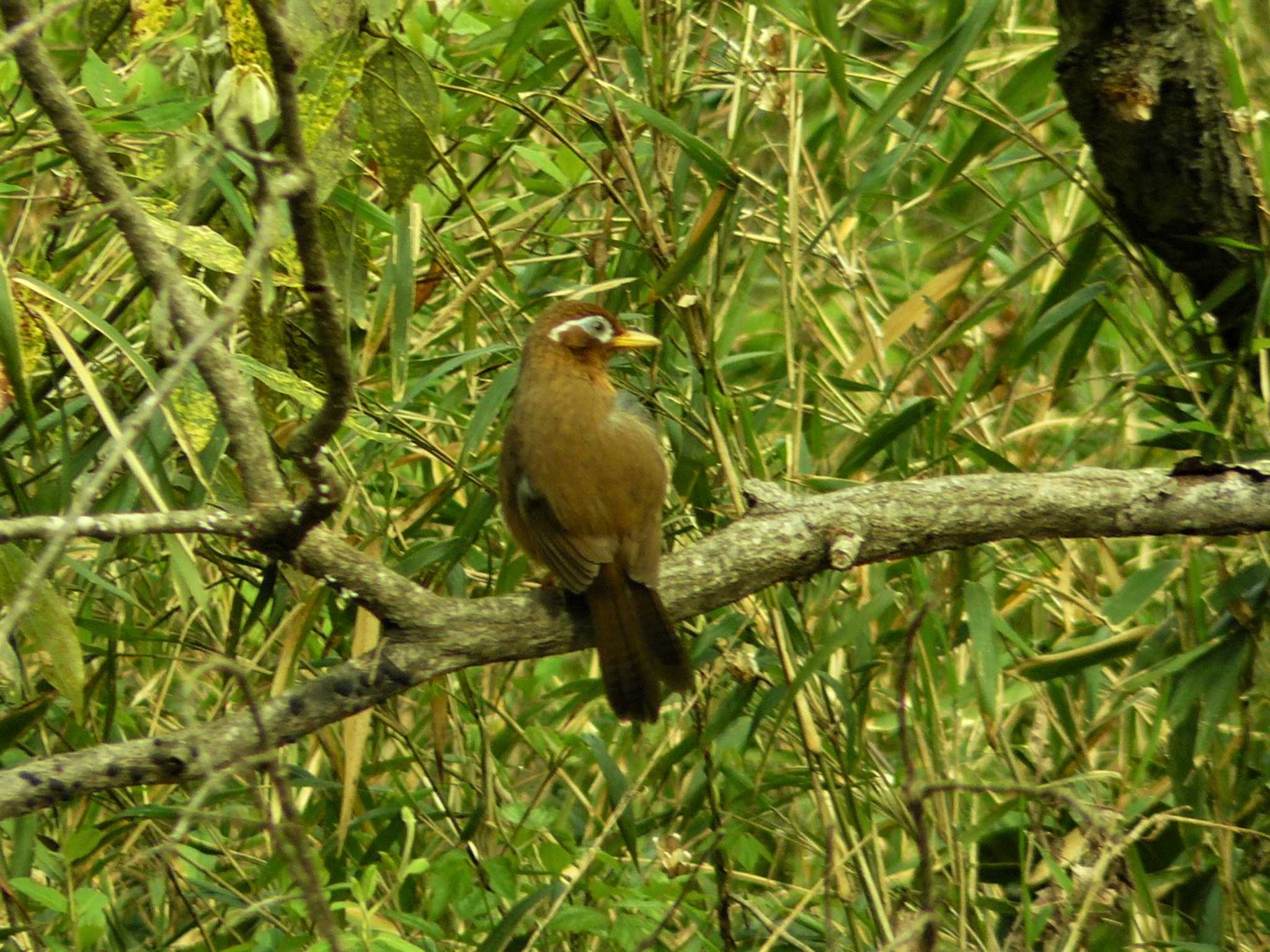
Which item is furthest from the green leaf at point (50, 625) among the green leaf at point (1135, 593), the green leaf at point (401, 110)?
the green leaf at point (1135, 593)

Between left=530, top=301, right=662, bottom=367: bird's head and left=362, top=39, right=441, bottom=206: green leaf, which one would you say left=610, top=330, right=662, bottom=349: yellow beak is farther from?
left=362, top=39, right=441, bottom=206: green leaf

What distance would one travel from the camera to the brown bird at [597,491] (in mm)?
3424

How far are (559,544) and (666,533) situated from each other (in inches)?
18.1

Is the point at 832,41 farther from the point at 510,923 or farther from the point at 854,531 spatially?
the point at 510,923

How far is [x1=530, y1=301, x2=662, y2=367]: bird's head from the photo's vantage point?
3.92 meters

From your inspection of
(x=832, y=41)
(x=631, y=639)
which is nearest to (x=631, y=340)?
(x=631, y=639)

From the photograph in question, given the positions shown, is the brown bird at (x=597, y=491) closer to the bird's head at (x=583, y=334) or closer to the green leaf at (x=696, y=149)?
the bird's head at (x=583, y=334)

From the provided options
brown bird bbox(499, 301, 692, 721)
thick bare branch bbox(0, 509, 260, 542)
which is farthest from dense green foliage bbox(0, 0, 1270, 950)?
thick bare branch bbox(0, 509, 260, 542)

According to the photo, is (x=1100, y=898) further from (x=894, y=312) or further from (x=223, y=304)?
(x=223, y=304)

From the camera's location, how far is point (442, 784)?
405cm

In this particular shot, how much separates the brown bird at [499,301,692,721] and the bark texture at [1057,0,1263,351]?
115cm

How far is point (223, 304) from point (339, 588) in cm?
120

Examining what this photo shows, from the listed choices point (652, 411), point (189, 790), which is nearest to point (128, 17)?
point (652, 411)

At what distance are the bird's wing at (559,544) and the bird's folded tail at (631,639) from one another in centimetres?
4
